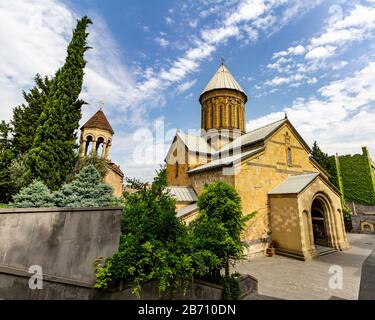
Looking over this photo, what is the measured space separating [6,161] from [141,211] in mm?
12068

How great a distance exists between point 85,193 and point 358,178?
115 feet

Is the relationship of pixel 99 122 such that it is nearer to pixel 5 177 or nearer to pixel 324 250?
pixel 5 177

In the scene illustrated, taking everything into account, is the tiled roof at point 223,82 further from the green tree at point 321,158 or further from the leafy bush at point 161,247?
the leafy bush at point 161,247

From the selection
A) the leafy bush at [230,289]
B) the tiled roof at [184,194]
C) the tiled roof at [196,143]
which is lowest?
the leafy bush at [230,289]

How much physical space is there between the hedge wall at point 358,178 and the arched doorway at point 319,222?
17407 mm

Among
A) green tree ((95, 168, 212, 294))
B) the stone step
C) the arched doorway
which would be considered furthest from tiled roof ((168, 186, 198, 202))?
the arched doorway

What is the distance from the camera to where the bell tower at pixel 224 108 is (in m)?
19.7

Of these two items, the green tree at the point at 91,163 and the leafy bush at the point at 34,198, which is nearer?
the leafy bush at the point at 34,198

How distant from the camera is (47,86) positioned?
16.7 m

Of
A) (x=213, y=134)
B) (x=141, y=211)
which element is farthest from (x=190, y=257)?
(x=213, y=134)

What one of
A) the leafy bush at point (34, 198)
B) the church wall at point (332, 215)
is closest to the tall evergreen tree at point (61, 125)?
the leafy bush at point (34, 198)

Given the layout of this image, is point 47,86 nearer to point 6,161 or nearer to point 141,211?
point 6,161

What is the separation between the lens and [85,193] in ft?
29.0

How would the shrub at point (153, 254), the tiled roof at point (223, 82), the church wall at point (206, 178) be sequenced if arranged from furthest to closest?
the tiled roof at point (223, 82) < the church wall at point (206, 178) < the shrub at point (153, 254)
